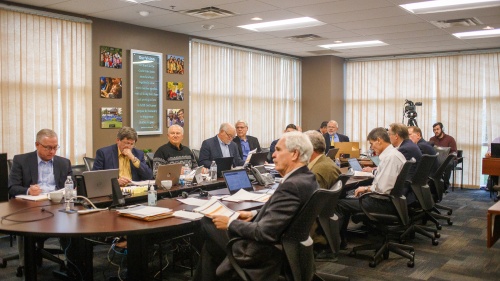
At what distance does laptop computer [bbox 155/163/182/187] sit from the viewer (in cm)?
470

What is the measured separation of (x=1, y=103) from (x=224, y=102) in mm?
4181

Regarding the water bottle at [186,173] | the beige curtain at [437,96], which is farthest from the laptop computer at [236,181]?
the beige curtain at [437,96]

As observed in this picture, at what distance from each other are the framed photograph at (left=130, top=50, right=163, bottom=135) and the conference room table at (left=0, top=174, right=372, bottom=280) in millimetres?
3625

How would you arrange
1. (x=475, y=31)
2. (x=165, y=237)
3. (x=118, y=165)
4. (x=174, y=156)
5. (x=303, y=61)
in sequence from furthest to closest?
(x=303, y=61)
(x=475, y=31)
(x=174, y=156)
(x=118, y=165)
(x=165, y=237)

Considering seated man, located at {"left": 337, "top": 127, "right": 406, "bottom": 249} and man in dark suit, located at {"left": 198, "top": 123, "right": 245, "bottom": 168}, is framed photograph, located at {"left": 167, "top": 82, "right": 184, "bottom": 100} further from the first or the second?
seated man, located at {"left": 337, "top": 127, "right": 406, "bottom": 249}

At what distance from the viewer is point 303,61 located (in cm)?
1145

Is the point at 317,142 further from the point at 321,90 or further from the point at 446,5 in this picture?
the point at 321,90

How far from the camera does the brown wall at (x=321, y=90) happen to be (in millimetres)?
11195

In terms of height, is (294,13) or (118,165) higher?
(294,13)

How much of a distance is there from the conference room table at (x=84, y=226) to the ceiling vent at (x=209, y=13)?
10.5 feet

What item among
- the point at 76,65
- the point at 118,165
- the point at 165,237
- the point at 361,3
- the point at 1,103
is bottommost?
the point at 165,237

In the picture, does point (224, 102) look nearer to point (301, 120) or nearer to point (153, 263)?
point (301, 120)

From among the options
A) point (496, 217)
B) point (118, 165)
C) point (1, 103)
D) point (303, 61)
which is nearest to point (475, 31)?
point (303, 61)

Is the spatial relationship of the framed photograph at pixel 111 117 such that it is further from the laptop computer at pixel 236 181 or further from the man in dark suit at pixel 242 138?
the laptop computer at pixel 236 181
